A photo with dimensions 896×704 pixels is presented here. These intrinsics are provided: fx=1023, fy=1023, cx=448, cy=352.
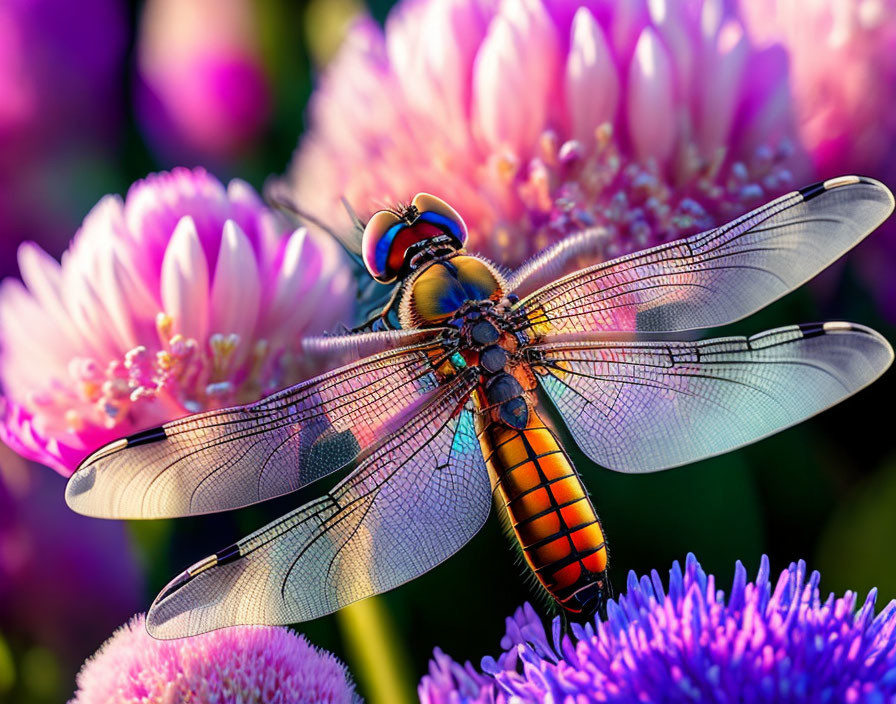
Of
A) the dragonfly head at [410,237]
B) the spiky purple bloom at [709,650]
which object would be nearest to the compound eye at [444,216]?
the dragonfly head at [410,237]

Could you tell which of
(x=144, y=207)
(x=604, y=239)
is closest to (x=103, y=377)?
(x=144, y=207)

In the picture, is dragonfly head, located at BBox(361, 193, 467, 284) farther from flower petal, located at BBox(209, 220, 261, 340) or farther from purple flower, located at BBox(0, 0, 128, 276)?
purple flower, located at BBox(0, 0, 128, 276)

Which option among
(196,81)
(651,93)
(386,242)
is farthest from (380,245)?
(196,81)

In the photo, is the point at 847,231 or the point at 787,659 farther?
the point at 847,231

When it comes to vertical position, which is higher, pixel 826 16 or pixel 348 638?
pixel 826 16

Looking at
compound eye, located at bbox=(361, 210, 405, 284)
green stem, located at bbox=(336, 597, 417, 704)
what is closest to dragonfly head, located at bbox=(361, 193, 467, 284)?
compound eye, located at bbox=(361, 210, 405, 284)

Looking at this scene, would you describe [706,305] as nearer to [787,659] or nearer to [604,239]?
[604,239]

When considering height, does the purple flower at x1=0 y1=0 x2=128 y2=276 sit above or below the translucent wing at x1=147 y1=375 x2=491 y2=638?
above

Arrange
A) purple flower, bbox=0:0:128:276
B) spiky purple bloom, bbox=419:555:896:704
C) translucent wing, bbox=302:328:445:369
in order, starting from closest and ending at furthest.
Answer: spiky purple bloom, bbox=419:555:896:704 < translucent wing, bbox=302:328:445:369 < purple flower, bbox=0:0:128:276
